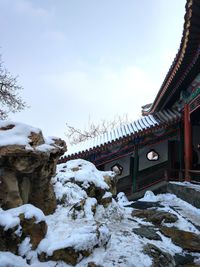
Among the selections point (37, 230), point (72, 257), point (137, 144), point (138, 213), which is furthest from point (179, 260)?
point (137, 144)

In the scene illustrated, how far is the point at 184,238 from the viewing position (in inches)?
233

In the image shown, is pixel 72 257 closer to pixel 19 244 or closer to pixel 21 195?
pixel 19 244

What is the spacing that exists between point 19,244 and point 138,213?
15.1 feet

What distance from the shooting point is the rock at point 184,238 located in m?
5.43

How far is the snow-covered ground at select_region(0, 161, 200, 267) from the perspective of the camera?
12.1 feet

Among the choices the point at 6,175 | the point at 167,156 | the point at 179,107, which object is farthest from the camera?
the point at 167,156

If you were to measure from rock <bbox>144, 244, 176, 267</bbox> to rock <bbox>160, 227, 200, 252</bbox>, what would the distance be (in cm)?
91

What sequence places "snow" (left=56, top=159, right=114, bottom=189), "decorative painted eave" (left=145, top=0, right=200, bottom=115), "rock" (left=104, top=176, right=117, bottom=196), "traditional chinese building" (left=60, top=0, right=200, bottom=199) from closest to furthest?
"snow" (left=56, top=159, right=114, bottom=189)
"decorative painted eave" (left=145, top=0, right=200, bottom=115)
"rock" (left=104, top=176, right=117, bottom=196)
"traditional chinese building" (left=60, top=0, right=200, bottom=199)

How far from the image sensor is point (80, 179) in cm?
667

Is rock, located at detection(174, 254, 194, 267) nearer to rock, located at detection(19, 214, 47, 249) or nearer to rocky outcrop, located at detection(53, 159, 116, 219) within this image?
rocky outcrop, located at detection(53, 159, 116, 219)

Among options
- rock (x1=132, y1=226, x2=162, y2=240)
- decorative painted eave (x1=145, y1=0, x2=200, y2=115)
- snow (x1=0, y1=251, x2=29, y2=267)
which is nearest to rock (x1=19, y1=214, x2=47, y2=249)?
snow (x1=0, y1=251, x2=29, y2=267)

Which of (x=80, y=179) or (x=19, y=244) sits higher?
(x=80, y=179)

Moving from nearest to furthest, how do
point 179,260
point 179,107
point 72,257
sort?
point 72,257, point 179,260, point 179,107

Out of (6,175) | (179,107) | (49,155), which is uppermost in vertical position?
(179,107)
